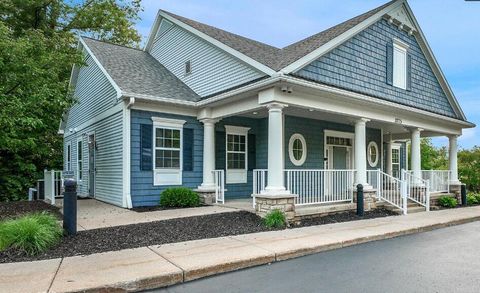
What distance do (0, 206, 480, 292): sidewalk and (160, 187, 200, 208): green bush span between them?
13.0ft

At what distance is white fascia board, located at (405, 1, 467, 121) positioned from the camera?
1359cm

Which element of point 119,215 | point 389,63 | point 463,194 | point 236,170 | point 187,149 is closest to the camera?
point 119,215

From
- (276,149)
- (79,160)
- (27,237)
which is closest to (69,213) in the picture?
(27,237)

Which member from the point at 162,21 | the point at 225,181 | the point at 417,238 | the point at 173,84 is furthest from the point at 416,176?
the point at 162,21

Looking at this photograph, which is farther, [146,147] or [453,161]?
[453,161]

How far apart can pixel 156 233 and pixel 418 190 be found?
9698 mm

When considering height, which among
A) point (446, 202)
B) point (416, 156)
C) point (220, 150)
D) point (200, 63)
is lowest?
point (446, 202)

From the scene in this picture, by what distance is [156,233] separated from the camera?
7.20 meters

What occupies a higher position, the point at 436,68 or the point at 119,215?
the point at 436,68

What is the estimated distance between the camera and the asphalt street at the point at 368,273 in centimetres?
452

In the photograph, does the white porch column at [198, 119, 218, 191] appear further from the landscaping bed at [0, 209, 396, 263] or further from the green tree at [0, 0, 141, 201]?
the green tree at [0, 0, 141, 201]

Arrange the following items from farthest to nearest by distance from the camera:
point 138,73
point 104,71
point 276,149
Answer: point 138,73 → point 104,71 → point 276,149

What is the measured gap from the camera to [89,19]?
20.7m

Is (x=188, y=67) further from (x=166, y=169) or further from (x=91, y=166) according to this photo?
(x=91, y=166)
